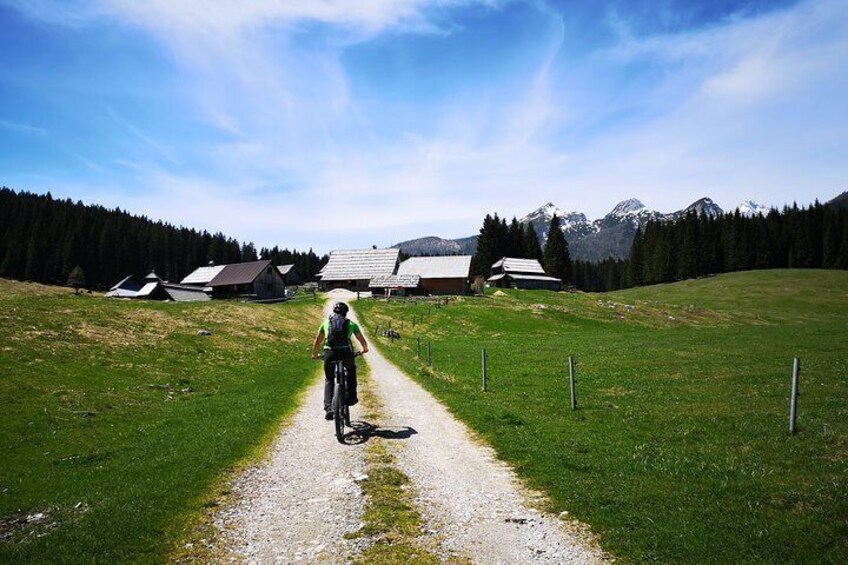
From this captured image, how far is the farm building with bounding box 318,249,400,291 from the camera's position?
10319cm

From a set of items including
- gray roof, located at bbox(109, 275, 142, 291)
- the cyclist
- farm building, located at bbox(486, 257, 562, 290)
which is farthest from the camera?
farm building, located at bbox(486, 257, 562, 290)

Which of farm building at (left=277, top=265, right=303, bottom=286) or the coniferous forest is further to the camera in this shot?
farm building at (left=277, top=265, right=303, bottom=286)

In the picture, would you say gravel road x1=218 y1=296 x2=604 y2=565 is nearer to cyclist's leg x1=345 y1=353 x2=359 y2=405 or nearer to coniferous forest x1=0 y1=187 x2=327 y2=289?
cyclist's leg x1=345 y1=353 x2=359 y2=405

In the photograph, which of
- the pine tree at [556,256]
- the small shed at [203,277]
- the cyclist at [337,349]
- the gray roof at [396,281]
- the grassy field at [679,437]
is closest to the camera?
the grassy field at [679,437]

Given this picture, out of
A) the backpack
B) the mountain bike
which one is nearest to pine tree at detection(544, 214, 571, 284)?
the backpack

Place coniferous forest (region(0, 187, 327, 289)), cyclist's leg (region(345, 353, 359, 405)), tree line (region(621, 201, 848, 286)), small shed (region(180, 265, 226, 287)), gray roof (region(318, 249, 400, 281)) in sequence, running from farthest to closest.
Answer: tree line (region(621, 201, 848, 286)) → coniferous forest (region(0, 187, 327, 289)) → small shed (region(180, 265, 226, 287)) → gray roof (region(318, 249, 400, 281)) → cyclist's leg (region(345, 353, 359, 405))

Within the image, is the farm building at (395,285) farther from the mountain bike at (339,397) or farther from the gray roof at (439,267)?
the mountain bike at (339,397)

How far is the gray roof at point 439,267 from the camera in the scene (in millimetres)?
100625

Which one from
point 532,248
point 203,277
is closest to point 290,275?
point 203,277

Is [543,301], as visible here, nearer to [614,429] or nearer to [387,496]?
[614,429]

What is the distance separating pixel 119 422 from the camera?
54.9 ft

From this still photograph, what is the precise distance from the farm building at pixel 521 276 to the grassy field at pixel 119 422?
85.2 meters

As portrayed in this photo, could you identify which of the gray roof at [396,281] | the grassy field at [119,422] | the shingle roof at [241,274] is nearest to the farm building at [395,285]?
the gray roof at [396,281]

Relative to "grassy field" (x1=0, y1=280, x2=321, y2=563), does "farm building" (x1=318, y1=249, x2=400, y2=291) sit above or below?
above
